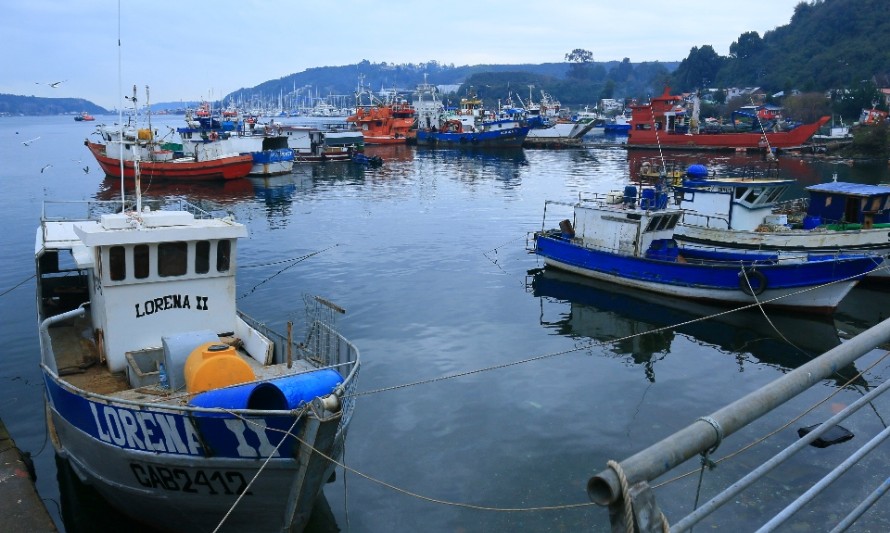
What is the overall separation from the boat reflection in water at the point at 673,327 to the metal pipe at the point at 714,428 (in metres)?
15.8

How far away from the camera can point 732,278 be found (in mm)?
23609

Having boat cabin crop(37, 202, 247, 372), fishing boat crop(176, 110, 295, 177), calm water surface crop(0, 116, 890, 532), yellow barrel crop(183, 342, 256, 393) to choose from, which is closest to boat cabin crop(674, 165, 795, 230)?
calm water surface crop(0, 116, 890, 532)

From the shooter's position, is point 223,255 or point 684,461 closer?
point 684,461

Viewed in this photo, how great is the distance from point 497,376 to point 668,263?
10.5 meters

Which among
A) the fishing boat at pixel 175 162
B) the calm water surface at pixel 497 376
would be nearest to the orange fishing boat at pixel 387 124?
the fishing boat at pixel 175 162

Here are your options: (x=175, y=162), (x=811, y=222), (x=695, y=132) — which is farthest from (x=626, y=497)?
(x=695, y=132)

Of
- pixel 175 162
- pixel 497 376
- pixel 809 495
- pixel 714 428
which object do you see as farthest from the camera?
pixel 175 162

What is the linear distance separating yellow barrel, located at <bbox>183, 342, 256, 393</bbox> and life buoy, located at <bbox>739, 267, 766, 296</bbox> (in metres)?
18.6

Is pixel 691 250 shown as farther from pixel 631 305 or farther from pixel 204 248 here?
pixel 204 248

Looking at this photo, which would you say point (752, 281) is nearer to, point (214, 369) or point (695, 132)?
point (214, 369)

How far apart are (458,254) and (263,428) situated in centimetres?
2408

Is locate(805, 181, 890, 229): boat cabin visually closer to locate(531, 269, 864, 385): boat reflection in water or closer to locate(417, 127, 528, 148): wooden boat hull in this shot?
locate(531, 269, 864, 385): boat reflection in water

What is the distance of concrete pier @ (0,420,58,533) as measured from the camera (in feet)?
31.3

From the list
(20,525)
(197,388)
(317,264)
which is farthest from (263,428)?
(317,264)
